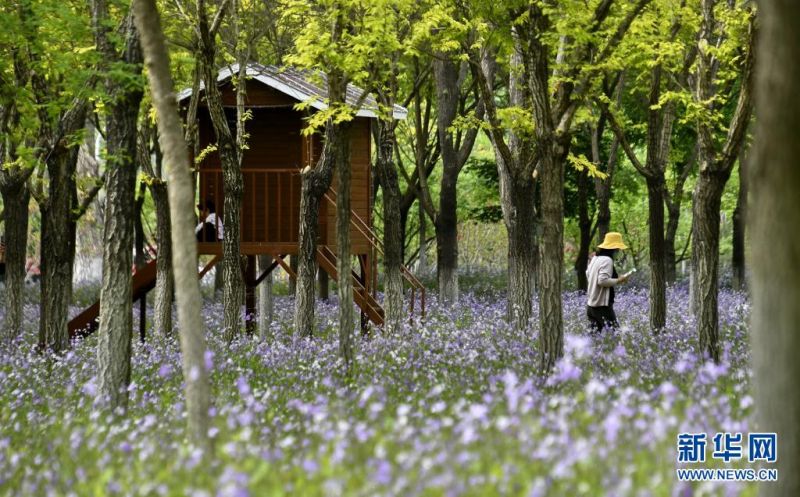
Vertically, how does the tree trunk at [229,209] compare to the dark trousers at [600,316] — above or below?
above

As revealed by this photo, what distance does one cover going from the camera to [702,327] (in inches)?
469

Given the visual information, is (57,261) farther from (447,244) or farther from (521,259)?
(447,244)

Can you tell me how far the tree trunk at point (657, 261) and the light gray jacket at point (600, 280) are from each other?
3.23ft

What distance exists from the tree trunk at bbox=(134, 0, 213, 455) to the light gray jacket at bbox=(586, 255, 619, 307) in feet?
28.4

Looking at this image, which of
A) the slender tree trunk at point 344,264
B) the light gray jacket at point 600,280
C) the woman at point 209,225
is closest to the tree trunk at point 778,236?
the slender tree trunk at point 344,264

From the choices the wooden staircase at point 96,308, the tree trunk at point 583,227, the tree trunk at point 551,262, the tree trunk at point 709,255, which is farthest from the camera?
the tree trunk at point 583,227

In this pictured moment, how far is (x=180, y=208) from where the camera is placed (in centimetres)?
730

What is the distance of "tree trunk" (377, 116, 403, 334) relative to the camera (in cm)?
1766

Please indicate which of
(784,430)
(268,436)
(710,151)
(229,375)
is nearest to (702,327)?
(710,151)

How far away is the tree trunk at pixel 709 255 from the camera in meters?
11.9

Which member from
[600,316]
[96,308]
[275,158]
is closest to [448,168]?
[275,158]

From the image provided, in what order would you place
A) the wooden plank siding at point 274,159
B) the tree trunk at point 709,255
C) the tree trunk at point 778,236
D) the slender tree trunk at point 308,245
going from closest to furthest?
Answer: the tree trunk at point 778,236, the tree trunk at point 709,255, the slender tree trunk at point 308,245, the wooden plank siding at point 274,159

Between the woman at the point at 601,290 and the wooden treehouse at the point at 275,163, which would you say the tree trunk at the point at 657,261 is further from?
the wooden treehouse at the point at 275,163

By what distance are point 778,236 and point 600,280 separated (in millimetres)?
10419
